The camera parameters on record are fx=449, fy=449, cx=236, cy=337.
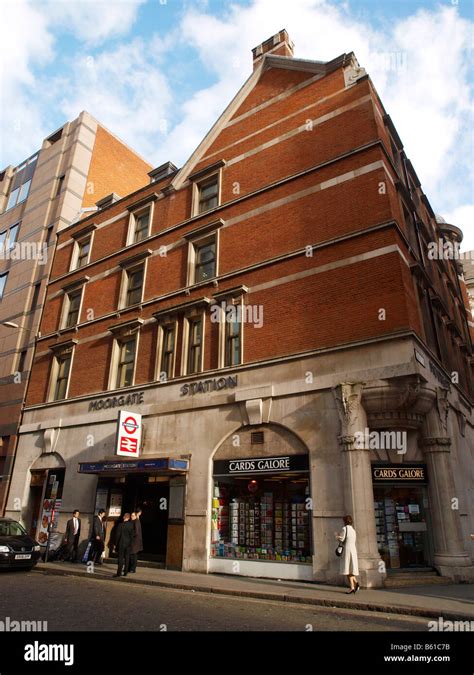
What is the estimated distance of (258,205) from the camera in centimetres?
1772

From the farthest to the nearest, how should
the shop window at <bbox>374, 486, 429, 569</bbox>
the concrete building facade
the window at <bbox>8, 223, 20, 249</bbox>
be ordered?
the window at <bbox>8, 223, 20, 249</bbox>
the concrete building facade
the shop window at <bbox>374, 486, 429, 569</bbox>

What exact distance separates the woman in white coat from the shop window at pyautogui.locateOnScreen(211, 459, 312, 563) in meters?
2.24

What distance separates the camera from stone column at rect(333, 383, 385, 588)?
11234 millimetres

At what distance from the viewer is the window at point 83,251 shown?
80.3ft

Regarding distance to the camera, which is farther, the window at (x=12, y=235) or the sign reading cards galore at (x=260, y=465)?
the window at (x=12, y=235)

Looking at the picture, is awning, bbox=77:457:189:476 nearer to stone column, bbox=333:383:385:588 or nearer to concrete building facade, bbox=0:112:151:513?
stone column, bbox=333:383:385:588

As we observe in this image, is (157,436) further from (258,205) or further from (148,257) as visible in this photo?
(258,205)

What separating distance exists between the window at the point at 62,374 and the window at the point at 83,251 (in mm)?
5215

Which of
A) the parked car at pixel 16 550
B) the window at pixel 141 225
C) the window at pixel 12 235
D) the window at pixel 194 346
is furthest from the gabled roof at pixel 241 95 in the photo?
the parked car at pixel 16 550

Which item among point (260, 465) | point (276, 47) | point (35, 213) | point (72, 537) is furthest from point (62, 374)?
point (276, 47)

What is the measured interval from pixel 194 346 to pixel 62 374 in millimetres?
8544

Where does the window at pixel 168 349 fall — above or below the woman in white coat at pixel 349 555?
above

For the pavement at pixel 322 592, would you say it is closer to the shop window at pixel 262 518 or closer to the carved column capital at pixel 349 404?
the shop window at pixel 262 518

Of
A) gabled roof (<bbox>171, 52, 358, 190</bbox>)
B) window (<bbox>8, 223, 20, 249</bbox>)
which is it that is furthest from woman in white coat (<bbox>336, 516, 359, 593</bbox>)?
window (<bbox>8, 223, 20, 249</bbox>)
